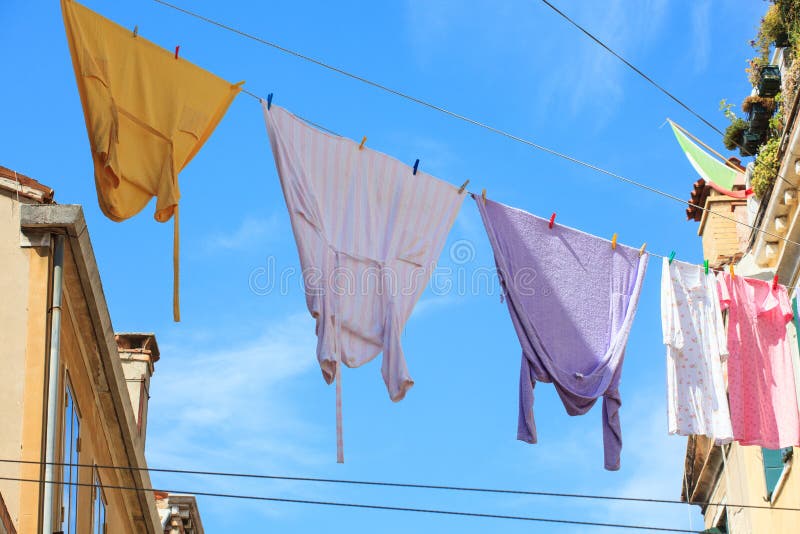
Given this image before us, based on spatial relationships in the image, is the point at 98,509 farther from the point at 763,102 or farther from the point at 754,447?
the point at 763,102

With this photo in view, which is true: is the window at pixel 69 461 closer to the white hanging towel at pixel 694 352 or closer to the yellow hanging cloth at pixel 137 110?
the yellow hanging cloth at pixel 137 110

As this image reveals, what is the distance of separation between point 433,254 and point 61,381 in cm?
346

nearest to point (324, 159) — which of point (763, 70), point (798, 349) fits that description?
point (798, 349)

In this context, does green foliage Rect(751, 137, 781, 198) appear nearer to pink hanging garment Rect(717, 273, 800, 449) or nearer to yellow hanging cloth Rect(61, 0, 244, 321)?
pink hanging garment Rect(717, 273, 800, 449)

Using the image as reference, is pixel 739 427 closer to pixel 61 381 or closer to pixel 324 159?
pixel 324 159

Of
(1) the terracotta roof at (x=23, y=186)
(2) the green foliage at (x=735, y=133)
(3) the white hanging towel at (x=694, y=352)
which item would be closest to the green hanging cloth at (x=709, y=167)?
(2) the green foliage at (x=735, y=133)

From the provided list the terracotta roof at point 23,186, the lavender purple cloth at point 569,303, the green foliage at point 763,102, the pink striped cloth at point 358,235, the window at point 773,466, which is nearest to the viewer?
the pink striped cloth at point 358,235

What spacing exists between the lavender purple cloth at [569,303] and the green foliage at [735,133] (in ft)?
14.0

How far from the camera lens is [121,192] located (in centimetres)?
967

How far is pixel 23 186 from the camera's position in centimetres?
1199

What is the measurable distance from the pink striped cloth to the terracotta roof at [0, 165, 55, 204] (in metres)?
2.74

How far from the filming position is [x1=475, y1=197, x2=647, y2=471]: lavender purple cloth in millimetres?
10625

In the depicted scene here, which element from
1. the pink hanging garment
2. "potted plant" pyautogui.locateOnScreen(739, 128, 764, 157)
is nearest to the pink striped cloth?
the pink hanging garment

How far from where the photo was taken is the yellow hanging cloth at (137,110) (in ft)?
31.6
